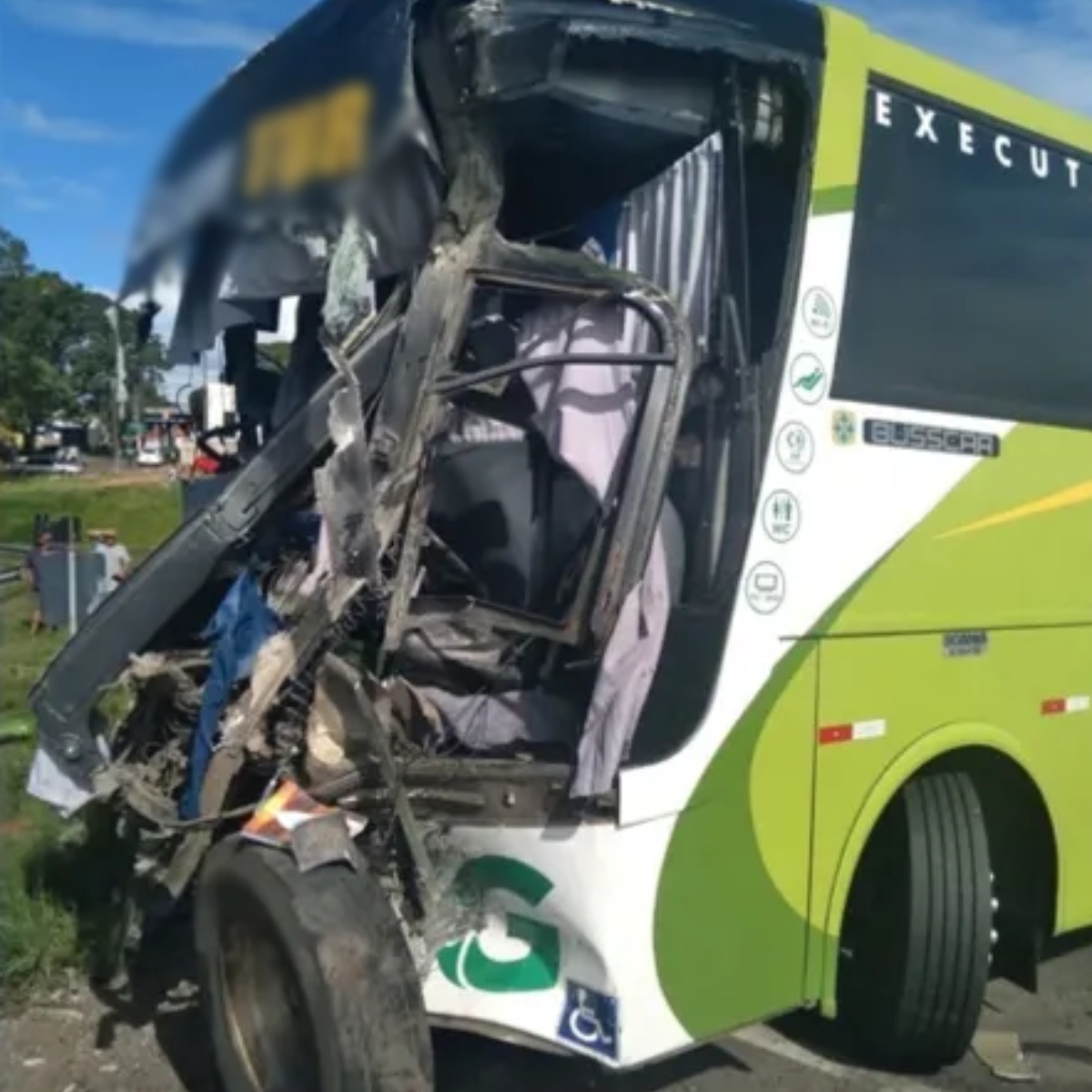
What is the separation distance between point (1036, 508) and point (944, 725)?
831mm

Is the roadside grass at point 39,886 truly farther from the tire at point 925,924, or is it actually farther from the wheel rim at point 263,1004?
the tire at point 925,924

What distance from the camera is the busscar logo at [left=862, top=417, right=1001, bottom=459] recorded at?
14.0ft

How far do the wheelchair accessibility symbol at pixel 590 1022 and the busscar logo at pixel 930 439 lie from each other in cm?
175

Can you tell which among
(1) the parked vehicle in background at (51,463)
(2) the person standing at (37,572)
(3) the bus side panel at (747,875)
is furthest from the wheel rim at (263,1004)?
(1) the parked vehicle in background at (51,463)

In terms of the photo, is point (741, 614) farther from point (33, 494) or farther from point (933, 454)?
point (33, 494)

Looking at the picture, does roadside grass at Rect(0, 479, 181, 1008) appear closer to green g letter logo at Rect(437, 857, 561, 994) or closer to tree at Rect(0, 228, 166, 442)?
tree at Rect(0, 228, 166, 442)

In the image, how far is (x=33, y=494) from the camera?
40562mm

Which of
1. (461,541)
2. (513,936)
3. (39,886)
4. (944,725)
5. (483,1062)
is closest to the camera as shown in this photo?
(513,936)

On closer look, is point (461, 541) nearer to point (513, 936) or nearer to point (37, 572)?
point (513, 936)

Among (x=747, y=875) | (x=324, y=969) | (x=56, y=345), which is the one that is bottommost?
(x=324, y=969)

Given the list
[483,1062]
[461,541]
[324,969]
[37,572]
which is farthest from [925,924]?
[37,572]

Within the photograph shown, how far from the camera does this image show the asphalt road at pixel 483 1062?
15.2 feet

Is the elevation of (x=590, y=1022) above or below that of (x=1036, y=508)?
below

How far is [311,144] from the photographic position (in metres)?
3.76
